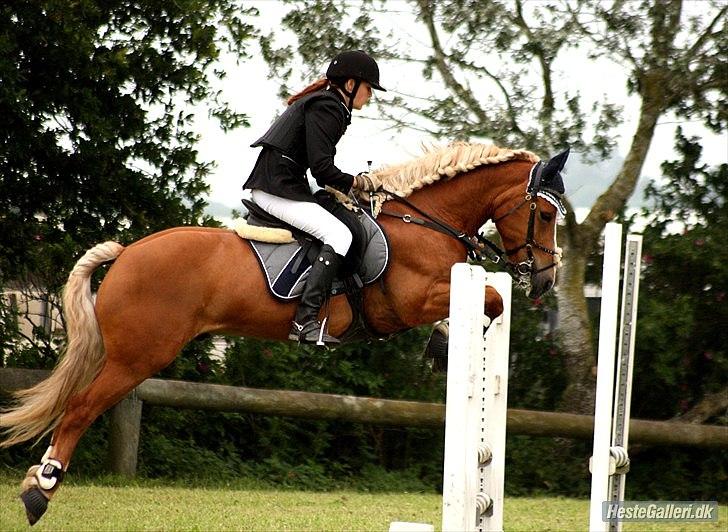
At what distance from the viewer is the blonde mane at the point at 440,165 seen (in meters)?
5.64

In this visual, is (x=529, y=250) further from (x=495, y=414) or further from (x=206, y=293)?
(x=206, y=293)

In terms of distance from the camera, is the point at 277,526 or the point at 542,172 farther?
the point at 277,526

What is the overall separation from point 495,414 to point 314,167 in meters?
1.52

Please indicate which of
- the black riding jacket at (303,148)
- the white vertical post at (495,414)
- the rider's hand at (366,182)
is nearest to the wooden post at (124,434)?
the black riding jacket at (303,148)

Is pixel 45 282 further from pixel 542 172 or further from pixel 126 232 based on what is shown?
pixel 542 172

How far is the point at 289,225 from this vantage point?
17.5ft

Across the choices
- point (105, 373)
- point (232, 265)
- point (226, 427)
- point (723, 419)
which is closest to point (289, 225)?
point (232, 265)

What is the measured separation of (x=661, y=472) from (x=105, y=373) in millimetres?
6024

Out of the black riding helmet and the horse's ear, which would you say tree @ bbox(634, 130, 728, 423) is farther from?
the black riding helmet

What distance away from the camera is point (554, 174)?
551cm

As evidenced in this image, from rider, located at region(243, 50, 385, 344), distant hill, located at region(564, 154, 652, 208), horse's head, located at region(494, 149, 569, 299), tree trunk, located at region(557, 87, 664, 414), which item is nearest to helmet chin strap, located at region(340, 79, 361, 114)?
rider, located at region(243, 50, 385, 344)

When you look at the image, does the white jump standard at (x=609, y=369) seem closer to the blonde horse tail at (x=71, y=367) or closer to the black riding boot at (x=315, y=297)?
the black riding boot at (x=315, y=297)

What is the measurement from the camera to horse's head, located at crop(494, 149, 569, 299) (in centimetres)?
554

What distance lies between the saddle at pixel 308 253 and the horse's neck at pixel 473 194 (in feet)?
1.30
